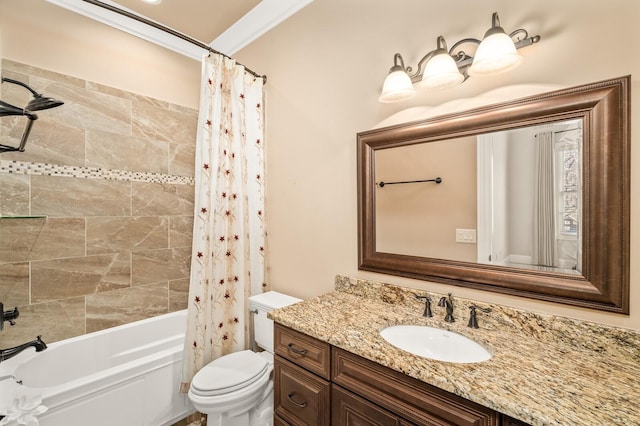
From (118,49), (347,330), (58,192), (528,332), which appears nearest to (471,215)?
(528,332)

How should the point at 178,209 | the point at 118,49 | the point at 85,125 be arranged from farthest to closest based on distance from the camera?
1. the point at 178,209
2. the point at 118,49
3. the point at 85,125

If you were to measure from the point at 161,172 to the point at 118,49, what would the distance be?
3.07 feet

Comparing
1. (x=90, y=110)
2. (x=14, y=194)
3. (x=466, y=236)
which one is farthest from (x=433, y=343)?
(x=90, y=110)

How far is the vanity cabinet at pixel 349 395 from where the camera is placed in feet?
2.79

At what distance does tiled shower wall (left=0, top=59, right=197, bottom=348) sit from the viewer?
1.74 meters

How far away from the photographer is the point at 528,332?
43.8 inches

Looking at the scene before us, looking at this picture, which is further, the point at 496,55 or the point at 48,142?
the point at 48,142

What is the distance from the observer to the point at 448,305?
1276mm

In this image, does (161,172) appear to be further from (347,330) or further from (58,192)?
(347,330)

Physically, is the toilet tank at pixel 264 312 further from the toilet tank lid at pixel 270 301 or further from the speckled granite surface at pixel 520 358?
the speckled granite surface at pixel 520 358

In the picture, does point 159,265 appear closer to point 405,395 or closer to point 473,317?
point 405,395

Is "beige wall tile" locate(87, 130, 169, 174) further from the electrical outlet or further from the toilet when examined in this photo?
the electrical outlet

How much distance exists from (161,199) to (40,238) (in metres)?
0.77

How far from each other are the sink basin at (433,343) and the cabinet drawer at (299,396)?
35 cm
